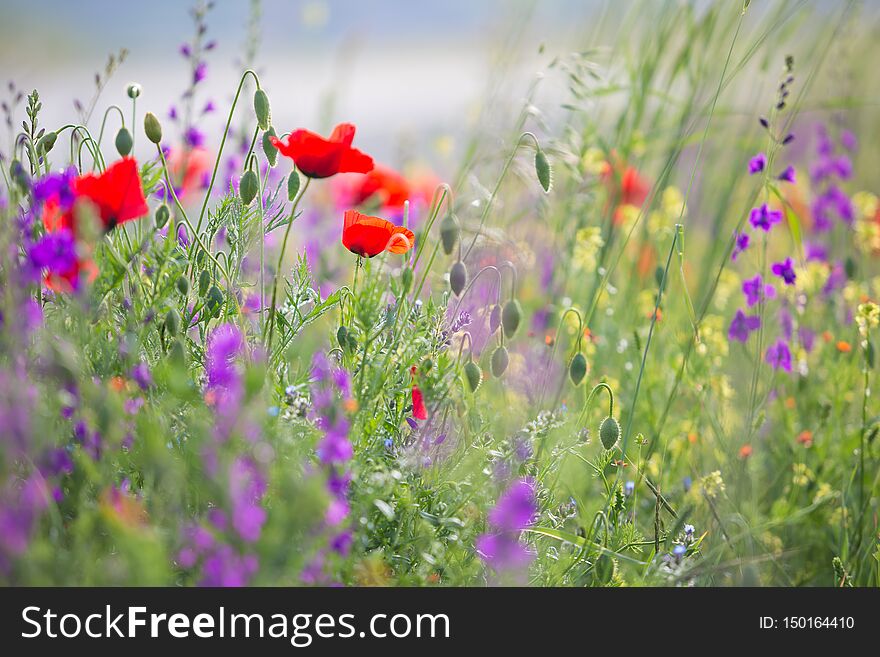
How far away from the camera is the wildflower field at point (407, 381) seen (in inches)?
43.9

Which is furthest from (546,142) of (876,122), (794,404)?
(876,122)

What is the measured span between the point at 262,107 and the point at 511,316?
0.52 m

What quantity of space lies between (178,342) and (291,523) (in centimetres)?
41

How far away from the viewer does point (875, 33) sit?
2.63 metres

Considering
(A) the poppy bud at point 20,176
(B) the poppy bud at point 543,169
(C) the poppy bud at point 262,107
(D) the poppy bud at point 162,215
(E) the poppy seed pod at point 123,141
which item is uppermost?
(C) the poppy bud at point 262,107

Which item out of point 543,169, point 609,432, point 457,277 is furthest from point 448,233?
point 609,432

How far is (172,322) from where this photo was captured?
4.28 ft

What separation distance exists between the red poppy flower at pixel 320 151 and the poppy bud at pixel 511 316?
0.33 metres

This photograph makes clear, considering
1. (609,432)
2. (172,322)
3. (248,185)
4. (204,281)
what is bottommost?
(609,432)

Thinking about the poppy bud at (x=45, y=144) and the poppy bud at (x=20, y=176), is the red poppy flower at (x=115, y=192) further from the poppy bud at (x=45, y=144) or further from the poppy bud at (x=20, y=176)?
the poppy bud at (x=45, y=144)

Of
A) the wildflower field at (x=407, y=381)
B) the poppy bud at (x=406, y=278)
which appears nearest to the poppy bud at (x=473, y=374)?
the wildflower field at (x=407, y=381)

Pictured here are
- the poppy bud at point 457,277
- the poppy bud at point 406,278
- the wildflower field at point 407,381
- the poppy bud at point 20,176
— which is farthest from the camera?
the poppy bud at point 457,277

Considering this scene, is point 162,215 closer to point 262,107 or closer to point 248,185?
point 248,185

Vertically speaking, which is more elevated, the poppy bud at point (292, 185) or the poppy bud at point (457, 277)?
the poppy bud at point (292, 185)
